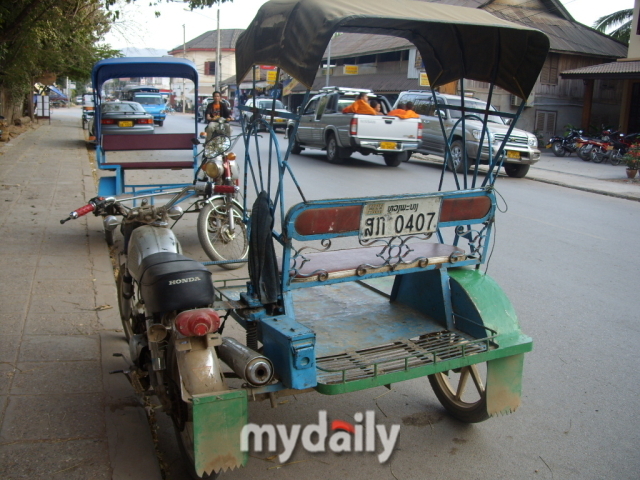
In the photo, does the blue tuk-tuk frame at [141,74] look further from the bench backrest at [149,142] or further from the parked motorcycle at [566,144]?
the parked motorcycle at [566,144]

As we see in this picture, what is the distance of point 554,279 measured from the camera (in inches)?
256

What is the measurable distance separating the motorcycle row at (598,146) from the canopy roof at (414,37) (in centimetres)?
1715

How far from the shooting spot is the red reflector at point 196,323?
8.70 ft

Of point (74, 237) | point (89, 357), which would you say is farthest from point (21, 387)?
point (74, 237)

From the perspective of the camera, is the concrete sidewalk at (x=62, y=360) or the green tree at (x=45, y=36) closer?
the concrete sidewalk at (x=62, y=360)

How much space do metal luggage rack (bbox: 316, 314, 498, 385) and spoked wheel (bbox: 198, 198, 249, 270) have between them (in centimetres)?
325

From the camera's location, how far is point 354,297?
13.7ft

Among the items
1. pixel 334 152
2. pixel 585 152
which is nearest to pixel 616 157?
pixel 585 152

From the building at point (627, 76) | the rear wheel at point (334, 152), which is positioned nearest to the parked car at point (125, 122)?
the rear wheel at point (334, 152)

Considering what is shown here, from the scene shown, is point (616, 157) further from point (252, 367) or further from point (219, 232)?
point (252, 367)

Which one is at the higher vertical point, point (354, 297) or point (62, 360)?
point (354, 297)

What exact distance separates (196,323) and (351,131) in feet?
41.8

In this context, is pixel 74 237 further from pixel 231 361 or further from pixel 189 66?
pixel 231 361

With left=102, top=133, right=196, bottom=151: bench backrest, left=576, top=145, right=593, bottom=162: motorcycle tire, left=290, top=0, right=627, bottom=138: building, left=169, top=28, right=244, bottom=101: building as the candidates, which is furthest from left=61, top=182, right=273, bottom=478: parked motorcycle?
left=169, top=28, right=244, bottom=101: building
